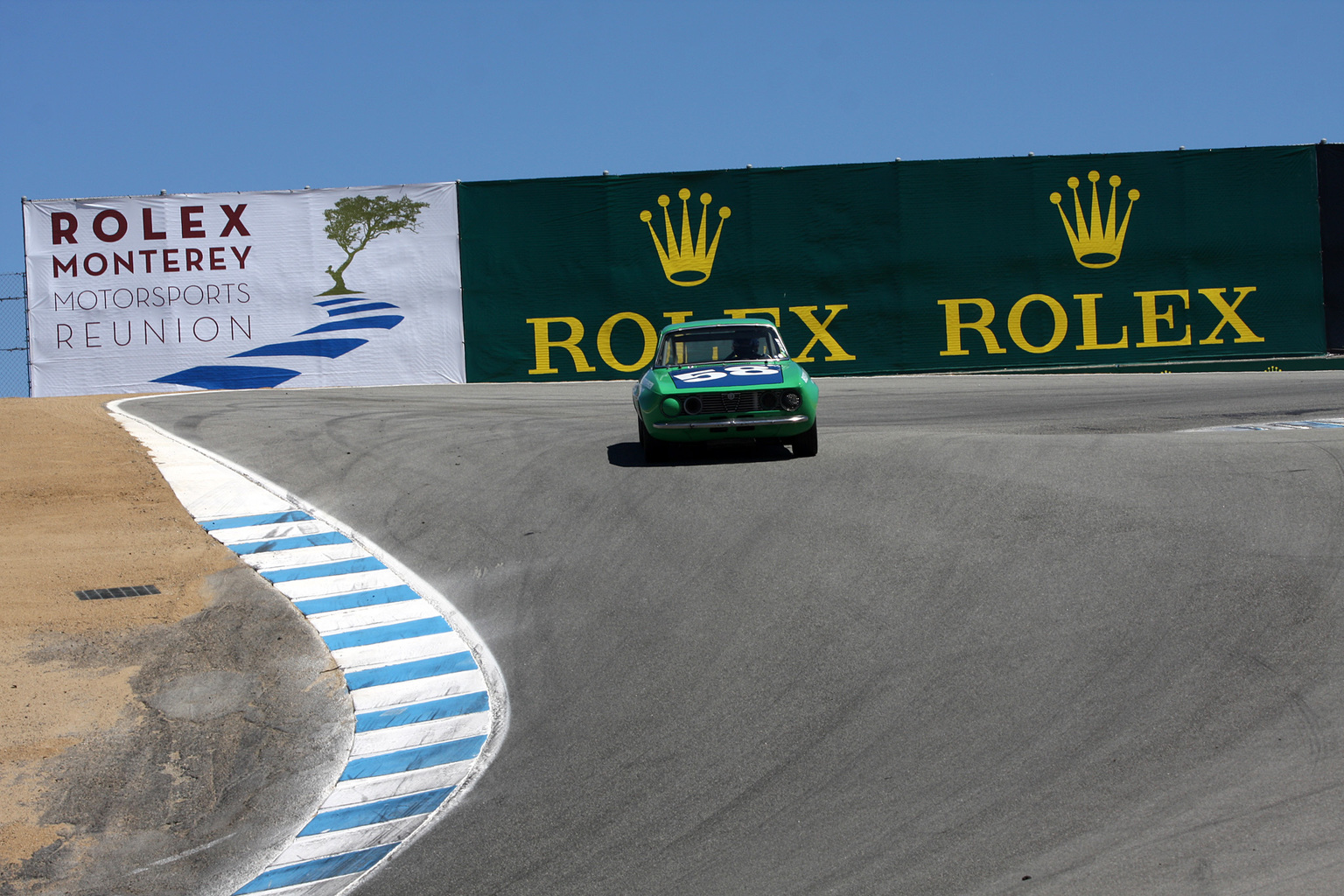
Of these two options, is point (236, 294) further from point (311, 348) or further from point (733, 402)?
point (733, 402)

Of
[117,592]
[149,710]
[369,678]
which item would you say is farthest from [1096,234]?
[149,710]

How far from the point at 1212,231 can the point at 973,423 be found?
10.6 meters

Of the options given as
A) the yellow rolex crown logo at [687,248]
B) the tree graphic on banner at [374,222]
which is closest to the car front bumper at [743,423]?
the yellow rolex crown logo at [687,248]

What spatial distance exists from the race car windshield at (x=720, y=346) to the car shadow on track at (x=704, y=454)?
88 centimetres

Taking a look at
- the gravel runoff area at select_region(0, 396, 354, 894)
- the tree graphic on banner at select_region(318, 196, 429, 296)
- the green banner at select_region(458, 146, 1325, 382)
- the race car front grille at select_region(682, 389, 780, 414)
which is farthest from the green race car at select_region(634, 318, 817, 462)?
the tree graphic on banner at select_region(318, 196, 429, 296)

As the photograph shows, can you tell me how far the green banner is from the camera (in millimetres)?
19953

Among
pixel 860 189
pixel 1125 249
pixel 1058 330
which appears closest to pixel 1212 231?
pixel 1125 249

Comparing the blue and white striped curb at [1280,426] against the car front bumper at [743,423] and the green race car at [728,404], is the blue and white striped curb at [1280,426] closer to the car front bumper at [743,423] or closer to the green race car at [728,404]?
the green race car at [728,404]

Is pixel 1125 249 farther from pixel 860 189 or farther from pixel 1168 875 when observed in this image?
pixel 1168 875

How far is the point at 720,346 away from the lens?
10.8 metres

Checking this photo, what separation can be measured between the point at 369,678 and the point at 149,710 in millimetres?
1171

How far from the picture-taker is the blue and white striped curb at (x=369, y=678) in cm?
481

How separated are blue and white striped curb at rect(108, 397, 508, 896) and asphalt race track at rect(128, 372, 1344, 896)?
0.65 ft

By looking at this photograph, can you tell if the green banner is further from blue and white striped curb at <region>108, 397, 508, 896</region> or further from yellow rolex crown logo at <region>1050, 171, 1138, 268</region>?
blue and white striped curb at <region>108, 397, 508, 896</region>
